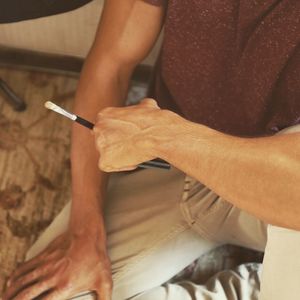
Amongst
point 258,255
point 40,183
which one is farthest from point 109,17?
point 258,255

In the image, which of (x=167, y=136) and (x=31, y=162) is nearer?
(x=167, y=136)

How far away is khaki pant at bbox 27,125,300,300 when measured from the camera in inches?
40.1

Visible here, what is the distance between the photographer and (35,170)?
1355 mm

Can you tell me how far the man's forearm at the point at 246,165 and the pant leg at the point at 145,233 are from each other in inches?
11.4

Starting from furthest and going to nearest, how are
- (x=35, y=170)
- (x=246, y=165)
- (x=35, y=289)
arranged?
(x=35, y=170)
(x=35, y=289)
(x=246, y=165)

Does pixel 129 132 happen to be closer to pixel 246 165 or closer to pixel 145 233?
pixel 246 165

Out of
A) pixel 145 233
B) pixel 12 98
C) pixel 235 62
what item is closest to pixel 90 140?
pixel 145 233

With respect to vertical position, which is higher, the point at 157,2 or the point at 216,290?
the point at 157,2

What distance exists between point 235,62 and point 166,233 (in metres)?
0.37

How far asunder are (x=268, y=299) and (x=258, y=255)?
391 millimetres

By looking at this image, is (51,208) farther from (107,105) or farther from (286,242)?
(286,242)

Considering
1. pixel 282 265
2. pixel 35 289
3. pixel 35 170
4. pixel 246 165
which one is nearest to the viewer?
pixel 246 165

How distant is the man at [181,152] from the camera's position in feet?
2.44

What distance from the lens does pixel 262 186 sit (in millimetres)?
725
